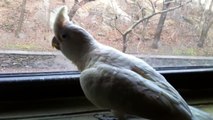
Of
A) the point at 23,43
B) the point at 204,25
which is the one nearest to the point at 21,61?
the point at 23,43

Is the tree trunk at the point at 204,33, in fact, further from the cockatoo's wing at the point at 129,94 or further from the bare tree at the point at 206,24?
the cockatoo's wing at the point at 129,94

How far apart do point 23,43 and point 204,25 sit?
470mm

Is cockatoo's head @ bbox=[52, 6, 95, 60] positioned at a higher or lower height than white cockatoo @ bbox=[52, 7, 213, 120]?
higher

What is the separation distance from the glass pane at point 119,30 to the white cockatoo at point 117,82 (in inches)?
4.4

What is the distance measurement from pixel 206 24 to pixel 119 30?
0.83ft

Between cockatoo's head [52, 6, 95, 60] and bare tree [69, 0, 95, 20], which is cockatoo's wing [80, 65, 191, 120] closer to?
cockatoo's head [52, 6, 95, 60]

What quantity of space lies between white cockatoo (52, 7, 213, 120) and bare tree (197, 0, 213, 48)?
0.98 ft

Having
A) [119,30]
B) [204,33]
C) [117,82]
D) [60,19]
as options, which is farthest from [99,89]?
[204,33]

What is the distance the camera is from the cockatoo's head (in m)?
0.69

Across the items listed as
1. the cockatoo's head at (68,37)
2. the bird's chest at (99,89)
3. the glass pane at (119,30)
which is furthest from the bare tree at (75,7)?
the bird's chest at (99,89)

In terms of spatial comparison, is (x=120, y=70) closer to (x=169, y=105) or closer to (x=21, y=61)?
(x=169, y=105)

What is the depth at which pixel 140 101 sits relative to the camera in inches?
24.7

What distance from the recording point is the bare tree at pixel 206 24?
3.20ft

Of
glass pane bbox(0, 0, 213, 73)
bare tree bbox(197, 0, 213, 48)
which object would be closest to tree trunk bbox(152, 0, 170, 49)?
glass pane bbox(0, 0, 213, 73)
